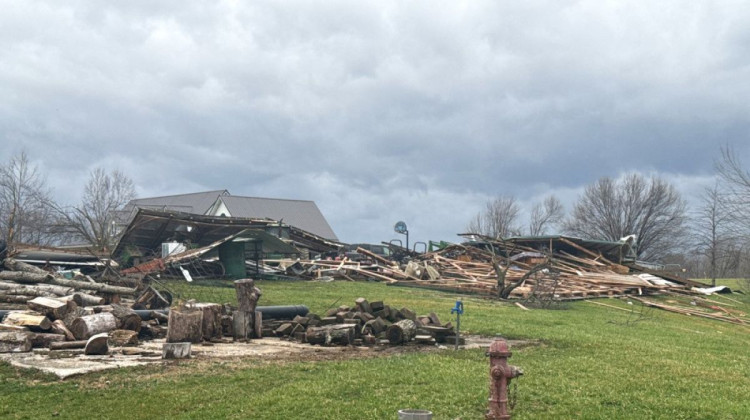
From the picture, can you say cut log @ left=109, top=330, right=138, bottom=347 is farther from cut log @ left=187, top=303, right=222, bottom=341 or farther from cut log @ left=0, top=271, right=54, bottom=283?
cut log @ left=0, top=271, right=54, bottom=283

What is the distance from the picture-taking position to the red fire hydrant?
553 centimetres

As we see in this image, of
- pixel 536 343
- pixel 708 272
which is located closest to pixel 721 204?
pixel 536 343

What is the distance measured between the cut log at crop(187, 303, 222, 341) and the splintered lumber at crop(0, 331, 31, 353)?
9.37 ft

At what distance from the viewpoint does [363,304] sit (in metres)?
14.6

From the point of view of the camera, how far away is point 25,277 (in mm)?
19609

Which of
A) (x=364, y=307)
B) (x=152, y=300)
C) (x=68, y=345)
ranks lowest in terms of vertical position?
(x=68, y=345)

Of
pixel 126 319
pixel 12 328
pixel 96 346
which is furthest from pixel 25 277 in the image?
pixel 96 346

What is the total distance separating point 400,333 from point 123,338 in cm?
510

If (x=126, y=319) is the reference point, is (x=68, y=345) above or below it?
below

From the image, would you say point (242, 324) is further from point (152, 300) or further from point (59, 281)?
point (59, 281)

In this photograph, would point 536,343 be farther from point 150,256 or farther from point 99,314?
point 150,256

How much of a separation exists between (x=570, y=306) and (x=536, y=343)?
40.2 ft

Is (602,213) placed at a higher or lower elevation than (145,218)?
higher

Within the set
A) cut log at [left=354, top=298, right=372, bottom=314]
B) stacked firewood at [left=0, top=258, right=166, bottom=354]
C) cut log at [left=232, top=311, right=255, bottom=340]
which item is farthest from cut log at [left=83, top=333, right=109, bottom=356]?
cut log at [left=354, top=298, right=372, bottom=314]
